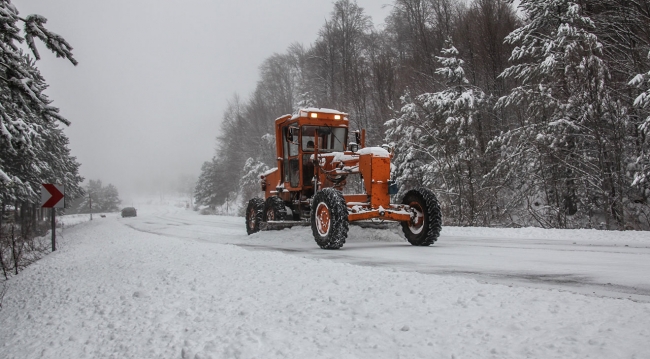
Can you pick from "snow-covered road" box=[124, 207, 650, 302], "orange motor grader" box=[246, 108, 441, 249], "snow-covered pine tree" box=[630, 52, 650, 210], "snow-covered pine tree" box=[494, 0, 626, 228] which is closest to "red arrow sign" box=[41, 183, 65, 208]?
"orange motor grader" box=[246, 108, 441, 249]

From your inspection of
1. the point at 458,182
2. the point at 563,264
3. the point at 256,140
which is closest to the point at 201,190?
the point at 256,140

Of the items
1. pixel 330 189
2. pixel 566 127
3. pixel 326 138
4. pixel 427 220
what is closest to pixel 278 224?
pixel 326 138

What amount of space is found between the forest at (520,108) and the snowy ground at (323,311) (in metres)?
5.83

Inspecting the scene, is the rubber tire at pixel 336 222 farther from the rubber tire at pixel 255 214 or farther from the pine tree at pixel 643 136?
the pine tree at pixel 643 136

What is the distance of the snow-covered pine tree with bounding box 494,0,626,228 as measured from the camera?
10773 mm

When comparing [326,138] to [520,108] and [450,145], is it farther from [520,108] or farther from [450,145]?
[520,108]

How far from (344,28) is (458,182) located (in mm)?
15874

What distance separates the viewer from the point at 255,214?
37.1 ft

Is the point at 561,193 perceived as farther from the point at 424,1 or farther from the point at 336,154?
the point at 424,1

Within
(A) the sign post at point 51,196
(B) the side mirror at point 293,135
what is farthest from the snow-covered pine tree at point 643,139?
(A) the sign post at point 51,196

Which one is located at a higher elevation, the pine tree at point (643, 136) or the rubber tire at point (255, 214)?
the pine tree at point (643, 136)

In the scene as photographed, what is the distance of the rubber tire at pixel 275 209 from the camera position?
1000 centimetres

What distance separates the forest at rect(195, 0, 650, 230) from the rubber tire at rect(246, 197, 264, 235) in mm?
4123

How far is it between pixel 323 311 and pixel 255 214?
8.37 m
